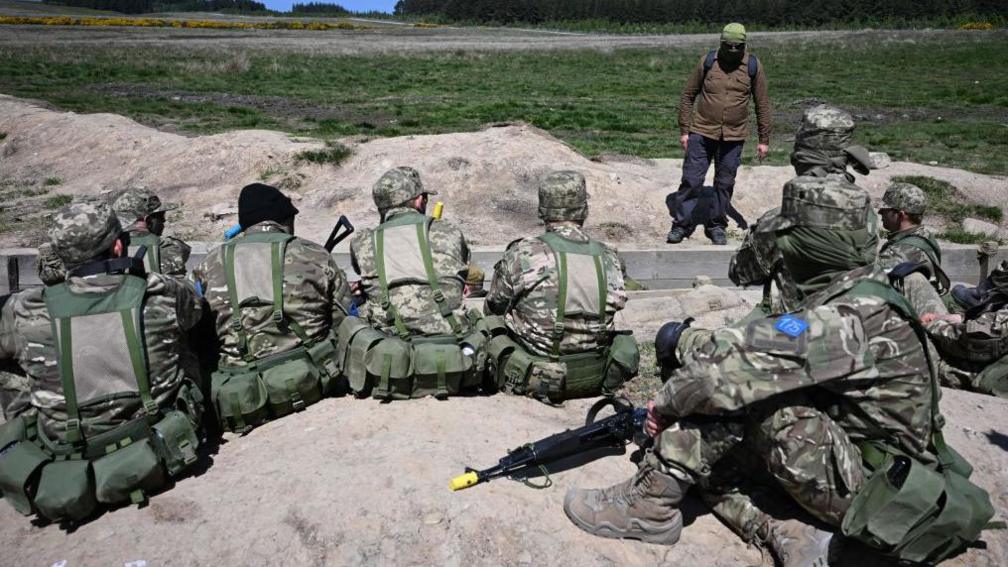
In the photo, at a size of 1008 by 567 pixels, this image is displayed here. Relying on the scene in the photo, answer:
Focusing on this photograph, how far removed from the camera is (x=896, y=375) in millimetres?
2975

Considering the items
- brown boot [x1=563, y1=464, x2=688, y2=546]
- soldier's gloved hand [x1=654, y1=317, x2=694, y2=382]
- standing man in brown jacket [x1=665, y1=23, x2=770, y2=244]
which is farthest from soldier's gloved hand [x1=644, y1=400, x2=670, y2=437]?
standing man in brown jacket [x1=665, y1=23, x2=770, y2=244]

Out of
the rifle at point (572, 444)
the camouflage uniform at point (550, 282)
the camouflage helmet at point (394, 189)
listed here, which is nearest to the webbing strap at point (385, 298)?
the camouflage helmet at point (394, 189)

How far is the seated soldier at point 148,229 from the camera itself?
18.2 feet

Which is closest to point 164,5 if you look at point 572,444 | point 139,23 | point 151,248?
point 139,23

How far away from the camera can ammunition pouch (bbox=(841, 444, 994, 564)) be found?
287 centimetres

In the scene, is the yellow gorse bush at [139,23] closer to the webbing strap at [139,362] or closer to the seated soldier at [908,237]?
the seated soldier at [908,237]

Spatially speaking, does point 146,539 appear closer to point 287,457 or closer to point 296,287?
point 287,457

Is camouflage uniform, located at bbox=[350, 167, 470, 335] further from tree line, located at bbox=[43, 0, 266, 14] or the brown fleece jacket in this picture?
tree line, located at bbox=[43, 0, 266, 14]

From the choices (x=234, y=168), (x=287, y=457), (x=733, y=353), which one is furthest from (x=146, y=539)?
(x=234, y=168)

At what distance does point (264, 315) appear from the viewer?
4.53m

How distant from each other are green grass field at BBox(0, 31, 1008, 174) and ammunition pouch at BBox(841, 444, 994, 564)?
32.4 ft

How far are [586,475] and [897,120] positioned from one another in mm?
16419

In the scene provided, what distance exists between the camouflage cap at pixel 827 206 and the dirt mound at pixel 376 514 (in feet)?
4.91

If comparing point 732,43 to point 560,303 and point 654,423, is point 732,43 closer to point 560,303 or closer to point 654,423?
point 560,303
